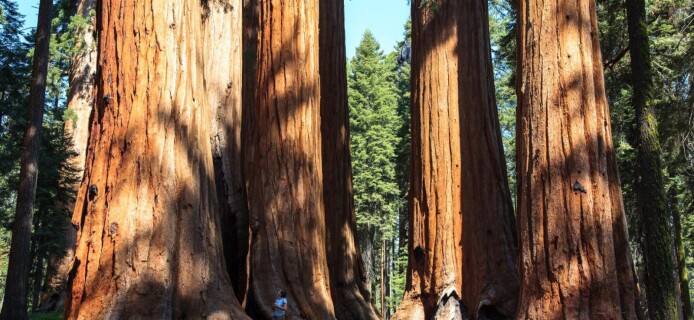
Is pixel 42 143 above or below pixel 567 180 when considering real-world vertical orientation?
above

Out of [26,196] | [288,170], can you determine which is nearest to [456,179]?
[288,170]

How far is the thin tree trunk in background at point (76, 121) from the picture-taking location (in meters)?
19.6

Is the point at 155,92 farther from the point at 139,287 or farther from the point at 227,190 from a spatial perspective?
the point at 227,190

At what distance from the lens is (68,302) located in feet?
20.9

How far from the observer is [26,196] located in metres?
15.5

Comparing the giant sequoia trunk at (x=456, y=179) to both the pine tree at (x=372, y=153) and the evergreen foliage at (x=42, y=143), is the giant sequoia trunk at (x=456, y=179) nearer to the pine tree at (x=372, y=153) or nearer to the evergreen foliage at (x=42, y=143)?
the evergreen foliage at (x=42, y=143)

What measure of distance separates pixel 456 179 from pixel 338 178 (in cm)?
321

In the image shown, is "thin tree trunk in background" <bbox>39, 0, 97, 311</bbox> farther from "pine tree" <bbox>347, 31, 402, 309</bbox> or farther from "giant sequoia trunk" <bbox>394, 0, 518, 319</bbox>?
"pine tree" <bbox>347, 31, 402, 309</bbox>

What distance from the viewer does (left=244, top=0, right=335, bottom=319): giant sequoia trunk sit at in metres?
8.67

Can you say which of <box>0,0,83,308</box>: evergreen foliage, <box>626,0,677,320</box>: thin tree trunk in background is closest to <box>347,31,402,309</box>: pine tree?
<box>0,0,83,308</box>: evergreen foliage

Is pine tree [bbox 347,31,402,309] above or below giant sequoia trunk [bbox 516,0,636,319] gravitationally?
above

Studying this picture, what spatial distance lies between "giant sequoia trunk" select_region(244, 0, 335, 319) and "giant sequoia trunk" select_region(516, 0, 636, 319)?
2802 millimetres

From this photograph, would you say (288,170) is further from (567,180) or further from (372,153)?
(372,153)

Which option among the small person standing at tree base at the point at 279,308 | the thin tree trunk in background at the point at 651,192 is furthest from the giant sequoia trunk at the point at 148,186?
the thin tree trunk in background at the point at 651,192
